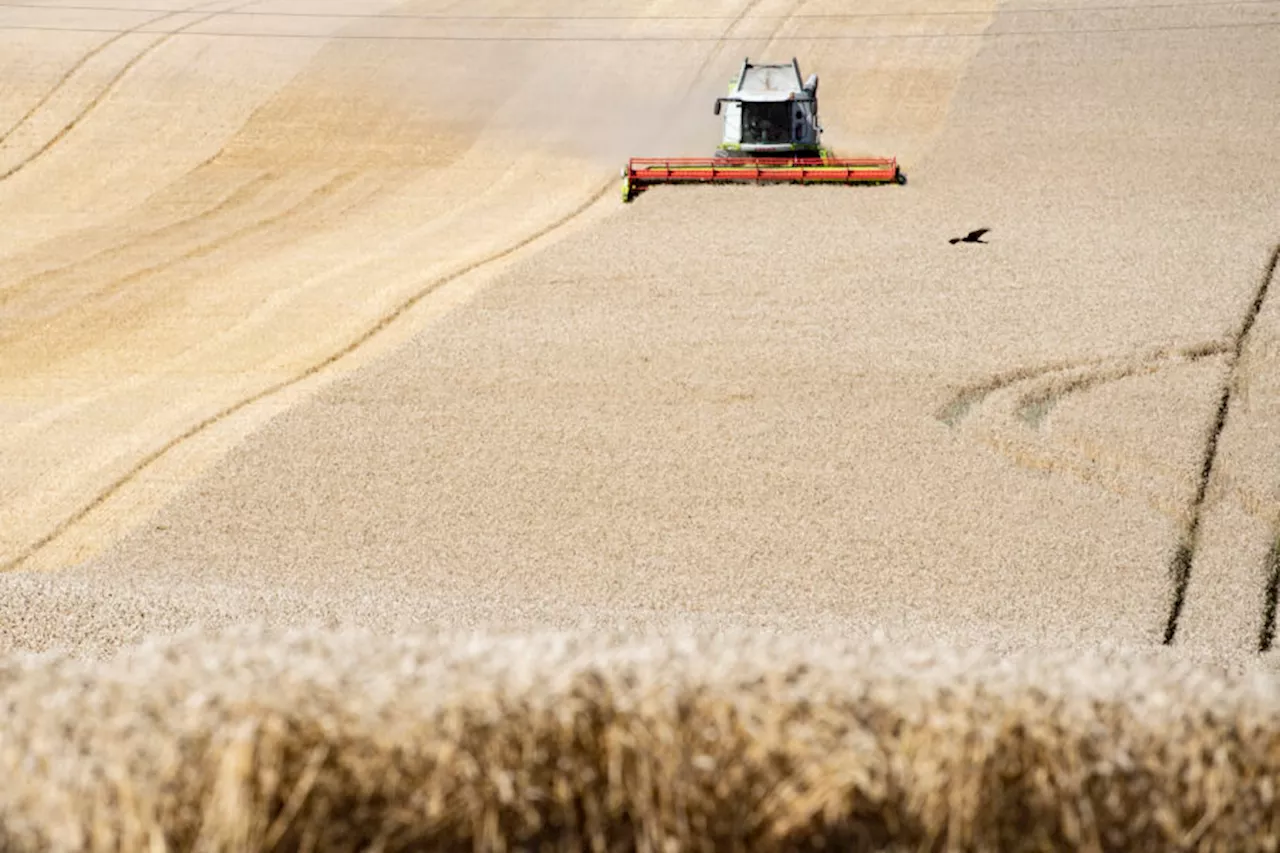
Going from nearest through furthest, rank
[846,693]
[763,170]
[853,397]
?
[846,693] → [853,397] → [763,170]

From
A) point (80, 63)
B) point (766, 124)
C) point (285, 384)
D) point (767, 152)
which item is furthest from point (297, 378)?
point (80, 63)

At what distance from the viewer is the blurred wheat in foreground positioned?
167 inches

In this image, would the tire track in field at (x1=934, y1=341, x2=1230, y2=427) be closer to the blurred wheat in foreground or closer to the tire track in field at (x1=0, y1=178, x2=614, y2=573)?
the tire track in field at (x1=0, y1=178, x2=614, y2=573)

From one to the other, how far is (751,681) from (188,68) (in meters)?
34.5

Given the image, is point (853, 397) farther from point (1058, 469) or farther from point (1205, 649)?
point (1205, 649)

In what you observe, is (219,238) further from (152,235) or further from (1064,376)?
(1064,376)

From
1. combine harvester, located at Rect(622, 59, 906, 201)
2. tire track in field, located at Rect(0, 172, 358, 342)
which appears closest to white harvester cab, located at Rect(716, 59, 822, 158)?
combine harvester, located at Rect(622, 59, 906, 201)

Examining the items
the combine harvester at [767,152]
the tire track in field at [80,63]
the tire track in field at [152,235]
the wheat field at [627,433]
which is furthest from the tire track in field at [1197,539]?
the tire track in field at [80,63]

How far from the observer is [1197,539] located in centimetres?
1334

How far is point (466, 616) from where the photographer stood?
37.0 feet

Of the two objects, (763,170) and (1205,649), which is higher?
(763,170)

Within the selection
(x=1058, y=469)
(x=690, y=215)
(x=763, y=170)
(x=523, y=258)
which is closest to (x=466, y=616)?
(x=1058, y=469)

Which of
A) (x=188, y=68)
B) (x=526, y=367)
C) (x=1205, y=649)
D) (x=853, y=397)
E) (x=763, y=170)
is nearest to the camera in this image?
(x=1205, y=649)

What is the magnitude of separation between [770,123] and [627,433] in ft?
45.7
